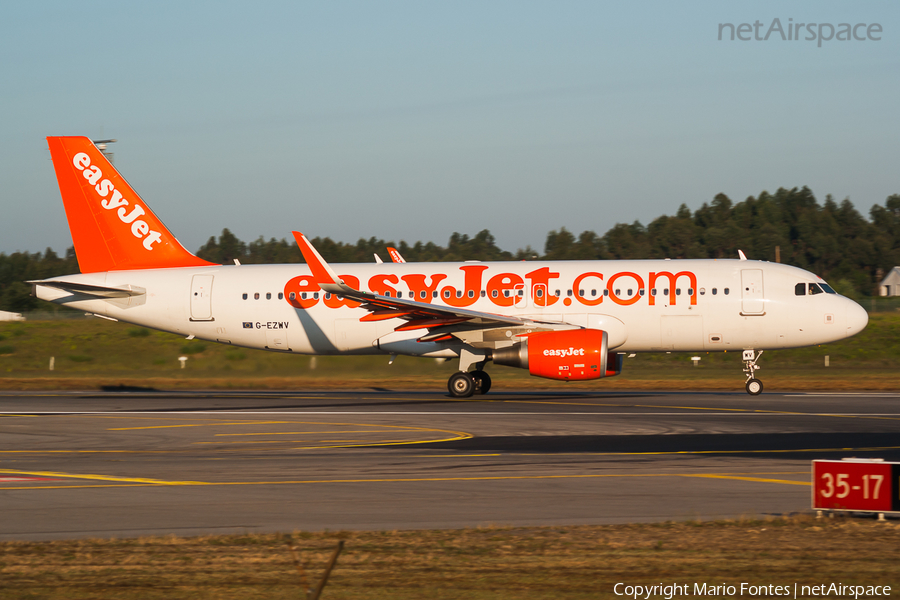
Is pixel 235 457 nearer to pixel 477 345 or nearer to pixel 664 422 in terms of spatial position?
pixel 664 422

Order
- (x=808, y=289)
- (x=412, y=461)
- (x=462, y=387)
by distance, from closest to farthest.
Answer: (x=412, y=461) < (x=808, y=289) < (x=462, y=387)

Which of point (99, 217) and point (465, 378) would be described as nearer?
point (465, 378)

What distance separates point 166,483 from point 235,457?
8.86 ft

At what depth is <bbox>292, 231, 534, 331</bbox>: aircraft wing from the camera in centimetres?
2403

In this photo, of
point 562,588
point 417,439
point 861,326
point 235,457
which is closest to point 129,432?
point 235,457

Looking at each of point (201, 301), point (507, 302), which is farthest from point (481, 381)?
point (201, 301)

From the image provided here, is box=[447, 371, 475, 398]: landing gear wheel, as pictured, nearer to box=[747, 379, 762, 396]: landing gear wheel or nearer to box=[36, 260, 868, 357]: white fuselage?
box=[36, 260, 868, 357]: white fuselage

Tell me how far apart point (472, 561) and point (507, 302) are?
19237 millimetres

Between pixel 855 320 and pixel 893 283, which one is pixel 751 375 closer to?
pixel 855 320

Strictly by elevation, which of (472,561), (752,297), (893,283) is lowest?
(472,561)

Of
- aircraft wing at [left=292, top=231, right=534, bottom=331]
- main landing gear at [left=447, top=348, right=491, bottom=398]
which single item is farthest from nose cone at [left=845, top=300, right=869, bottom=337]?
main landing gear at [left=447, top=348, right=491, bottom=398]

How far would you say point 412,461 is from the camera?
14.2 metres

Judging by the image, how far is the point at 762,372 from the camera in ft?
119

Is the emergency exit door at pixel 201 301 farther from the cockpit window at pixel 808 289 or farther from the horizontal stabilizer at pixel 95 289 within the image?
the cockpit window at pixel 808 289
